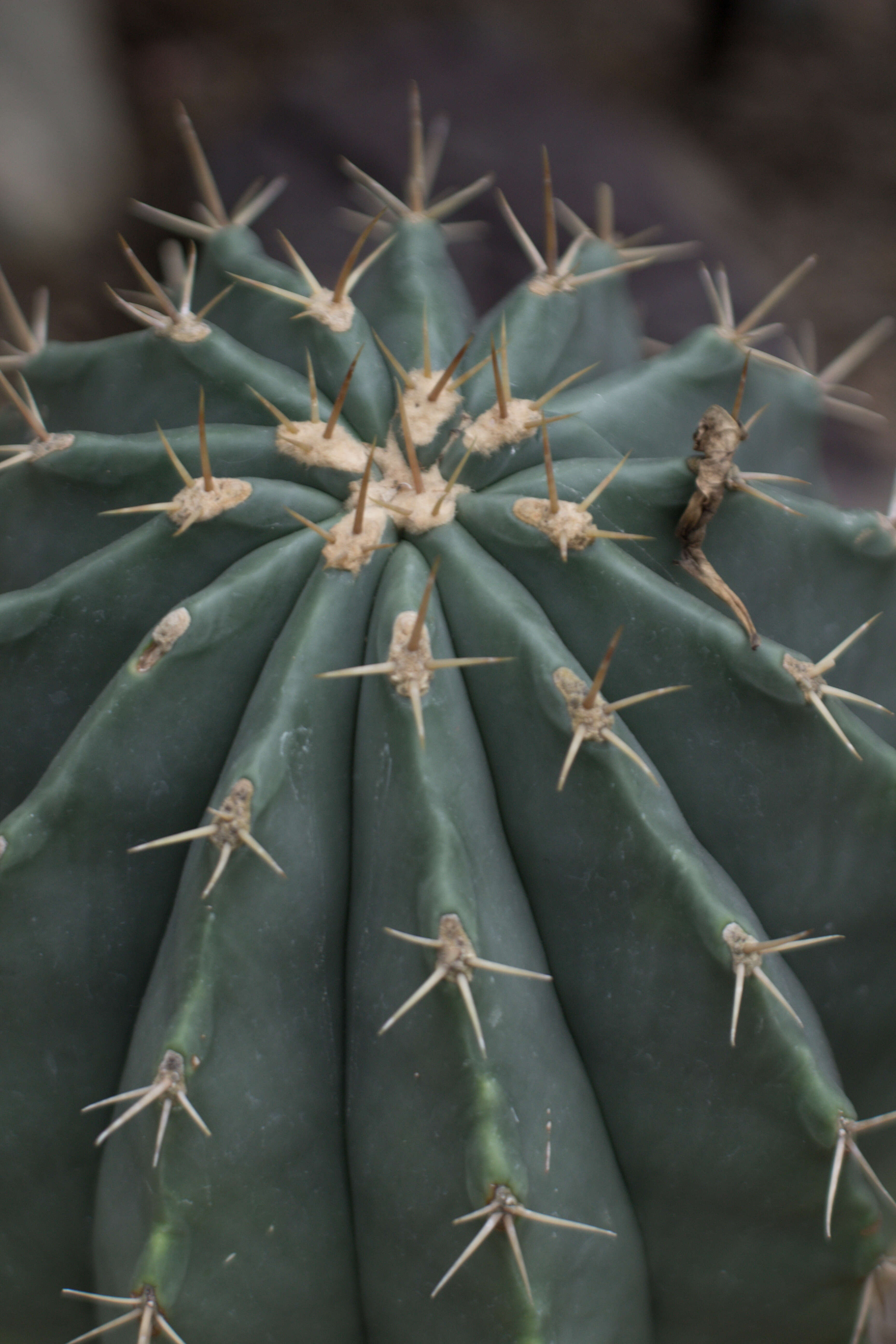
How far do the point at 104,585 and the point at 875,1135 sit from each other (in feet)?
6.29

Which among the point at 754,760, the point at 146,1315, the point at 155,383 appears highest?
the point at 155,383

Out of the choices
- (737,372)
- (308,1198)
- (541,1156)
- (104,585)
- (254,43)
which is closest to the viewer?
(541,1156)

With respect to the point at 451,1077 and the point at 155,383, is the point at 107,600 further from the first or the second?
the point at 451,1077

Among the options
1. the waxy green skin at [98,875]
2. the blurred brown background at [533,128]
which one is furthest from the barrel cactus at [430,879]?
the blurred brown background at [533,128]

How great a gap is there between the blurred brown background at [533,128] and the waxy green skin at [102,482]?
2.43 m

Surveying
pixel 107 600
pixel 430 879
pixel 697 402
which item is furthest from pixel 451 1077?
pixel 697 402

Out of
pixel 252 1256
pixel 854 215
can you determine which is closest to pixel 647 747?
pixel 252 1256

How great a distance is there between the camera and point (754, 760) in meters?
2.26

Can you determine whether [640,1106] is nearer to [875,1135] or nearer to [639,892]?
[639,892]

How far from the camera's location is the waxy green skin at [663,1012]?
204cm

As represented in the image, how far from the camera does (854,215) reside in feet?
16.5

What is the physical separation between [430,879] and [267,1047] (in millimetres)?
434

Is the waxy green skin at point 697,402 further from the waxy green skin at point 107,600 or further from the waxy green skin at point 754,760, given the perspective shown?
the waxy green skin at point 107,600

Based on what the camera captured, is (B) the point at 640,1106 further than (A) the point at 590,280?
No
